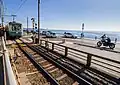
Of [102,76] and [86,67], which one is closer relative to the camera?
[102,76]

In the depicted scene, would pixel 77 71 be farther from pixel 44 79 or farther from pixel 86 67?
pixel 44 79

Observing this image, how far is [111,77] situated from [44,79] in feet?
10.1

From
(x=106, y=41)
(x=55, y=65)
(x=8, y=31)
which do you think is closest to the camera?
(x=55, y=65)

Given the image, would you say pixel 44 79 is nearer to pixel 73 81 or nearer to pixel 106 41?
pixel 73 81

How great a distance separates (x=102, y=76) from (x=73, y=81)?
5.08 feet

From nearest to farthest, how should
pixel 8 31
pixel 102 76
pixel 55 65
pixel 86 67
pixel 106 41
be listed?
pixel 102 76
pixel 86 67
pixel 55 65
pixel 106 41
pixel 8 31

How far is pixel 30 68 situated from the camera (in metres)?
7.85

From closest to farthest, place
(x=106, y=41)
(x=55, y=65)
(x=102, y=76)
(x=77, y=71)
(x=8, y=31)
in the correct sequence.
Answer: (x=102, y=76), (x=77, y=71), (x=55, y=65), (x=106, y=41), (x=8, y=31)

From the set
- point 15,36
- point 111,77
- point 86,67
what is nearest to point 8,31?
point 15,36

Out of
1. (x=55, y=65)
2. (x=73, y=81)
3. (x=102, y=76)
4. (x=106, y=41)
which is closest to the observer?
(x=73, y=81)

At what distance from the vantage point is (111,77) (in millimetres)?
6090

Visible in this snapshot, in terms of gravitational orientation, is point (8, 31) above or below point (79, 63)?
above

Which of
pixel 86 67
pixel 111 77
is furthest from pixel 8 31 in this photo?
pixel 111 77

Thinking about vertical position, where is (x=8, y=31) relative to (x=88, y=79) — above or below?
above
